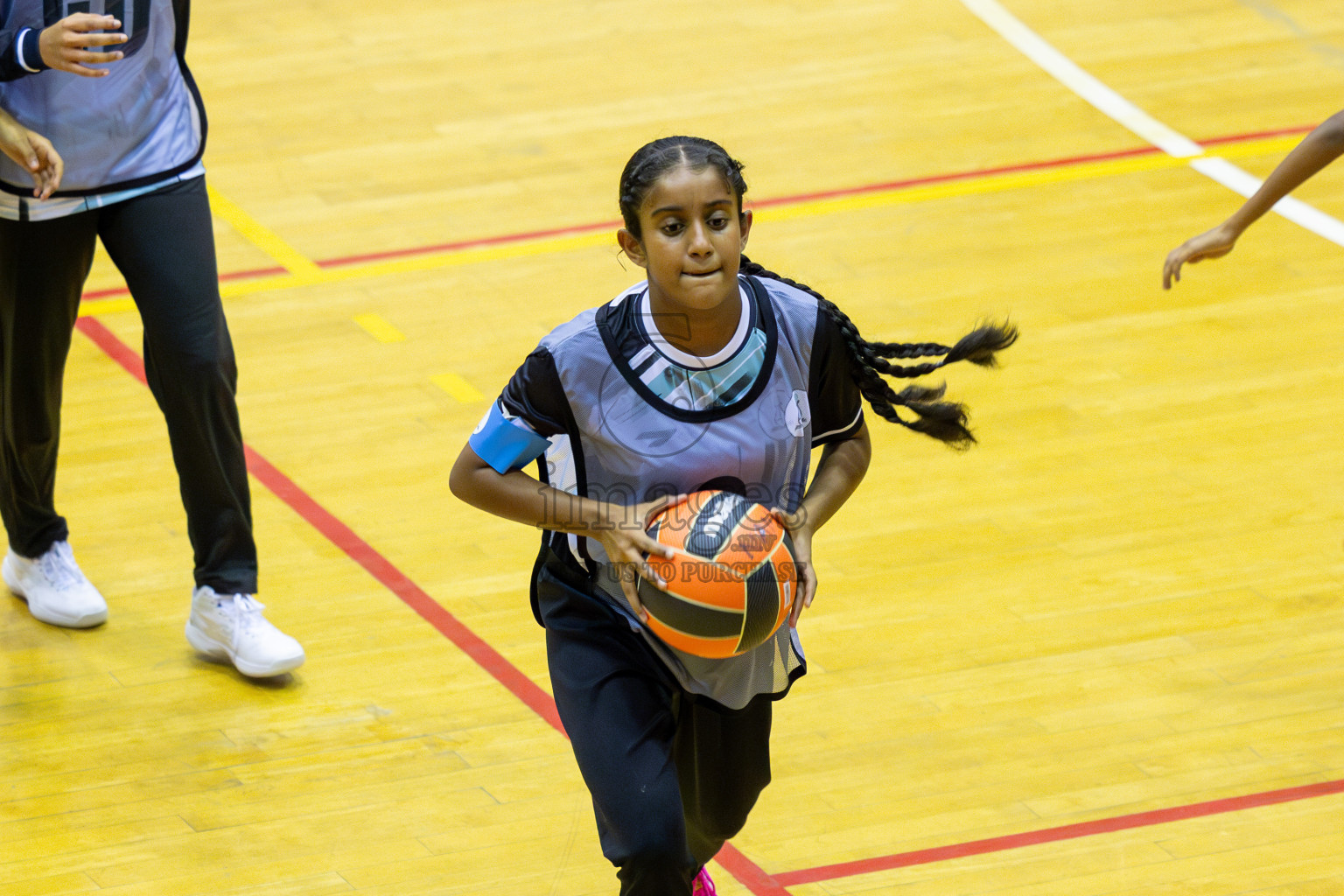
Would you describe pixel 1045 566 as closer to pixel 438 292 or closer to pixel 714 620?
pixel 714 620

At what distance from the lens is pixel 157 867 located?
393cm

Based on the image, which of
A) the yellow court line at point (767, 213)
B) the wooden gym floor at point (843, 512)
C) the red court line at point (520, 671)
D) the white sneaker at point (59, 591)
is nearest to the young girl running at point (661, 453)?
the red court line at point (520, 671)

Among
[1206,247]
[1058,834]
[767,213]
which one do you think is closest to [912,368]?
[1206,247]

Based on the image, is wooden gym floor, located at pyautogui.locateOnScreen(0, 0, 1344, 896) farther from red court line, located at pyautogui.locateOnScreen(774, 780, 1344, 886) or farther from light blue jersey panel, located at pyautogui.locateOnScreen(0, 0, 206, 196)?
light blue jersey panel, located at pyautogui.locateOnScreen(0, 0, 206, 196)

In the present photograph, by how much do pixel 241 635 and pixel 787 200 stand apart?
3.71m

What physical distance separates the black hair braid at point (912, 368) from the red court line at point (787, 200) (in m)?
4.00

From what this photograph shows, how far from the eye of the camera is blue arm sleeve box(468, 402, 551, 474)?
3.04 metres

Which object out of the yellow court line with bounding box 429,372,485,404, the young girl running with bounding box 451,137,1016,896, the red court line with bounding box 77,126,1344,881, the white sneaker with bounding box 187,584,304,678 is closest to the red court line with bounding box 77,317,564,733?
the red court line with bounding box 77,126,1344,881

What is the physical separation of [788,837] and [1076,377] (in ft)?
8.61

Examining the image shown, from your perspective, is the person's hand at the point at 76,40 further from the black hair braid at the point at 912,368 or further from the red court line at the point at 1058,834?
the red court line at the point at 1058,834

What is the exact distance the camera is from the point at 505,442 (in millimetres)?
3041

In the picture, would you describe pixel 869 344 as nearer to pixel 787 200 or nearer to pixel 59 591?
pixel 59 591

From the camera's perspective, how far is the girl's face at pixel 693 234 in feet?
9.70

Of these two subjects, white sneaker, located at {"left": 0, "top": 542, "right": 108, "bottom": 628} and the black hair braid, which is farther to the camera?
white sneaker, located at {"left": 0, "top": 542, "right": 108, "bottom": 628}
